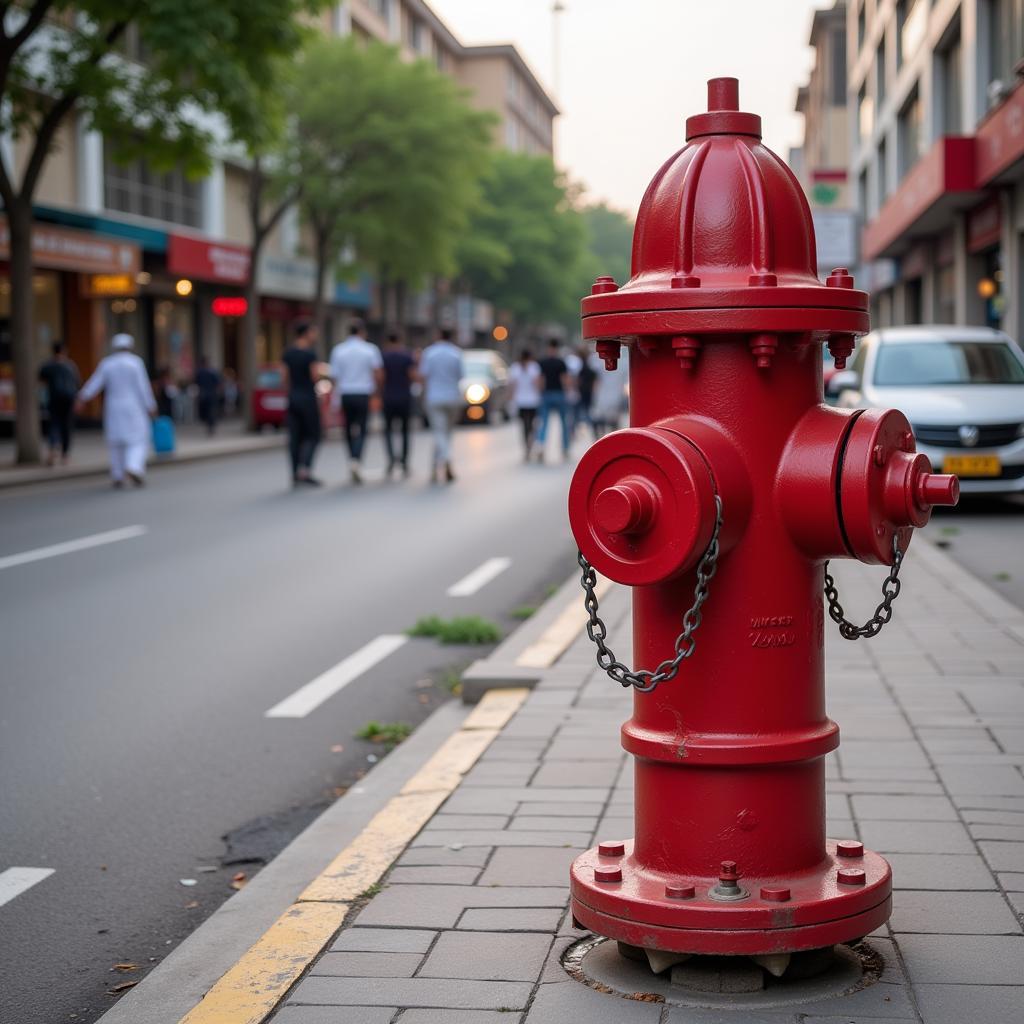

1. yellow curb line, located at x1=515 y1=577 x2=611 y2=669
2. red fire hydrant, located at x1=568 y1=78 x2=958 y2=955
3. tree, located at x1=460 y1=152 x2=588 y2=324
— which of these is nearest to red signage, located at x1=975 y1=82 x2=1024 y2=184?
yellow curb line, located at x1=515 y1=577 x2=611 y2=669

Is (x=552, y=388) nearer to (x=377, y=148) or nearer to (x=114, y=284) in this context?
(x=114, y=284)

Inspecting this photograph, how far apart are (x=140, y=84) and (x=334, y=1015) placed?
2025 centimetres

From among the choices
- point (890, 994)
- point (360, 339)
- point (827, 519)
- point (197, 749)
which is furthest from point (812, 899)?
point (360, 339)

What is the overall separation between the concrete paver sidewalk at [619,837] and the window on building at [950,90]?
25182 mm

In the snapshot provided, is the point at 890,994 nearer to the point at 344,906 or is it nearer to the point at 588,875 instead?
the point at 588,875

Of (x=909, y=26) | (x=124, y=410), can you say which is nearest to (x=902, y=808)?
(x=124, y=410)

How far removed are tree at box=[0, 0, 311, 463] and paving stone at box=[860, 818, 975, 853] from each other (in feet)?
55.5

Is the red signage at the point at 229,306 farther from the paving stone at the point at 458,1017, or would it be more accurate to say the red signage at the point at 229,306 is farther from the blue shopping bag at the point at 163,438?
the paving stone at the point at 458,1017

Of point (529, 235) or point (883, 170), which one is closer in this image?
point (883, 170)

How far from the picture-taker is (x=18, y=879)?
4.38m

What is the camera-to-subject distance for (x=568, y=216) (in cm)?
7544

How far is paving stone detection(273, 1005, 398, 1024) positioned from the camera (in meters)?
2.94

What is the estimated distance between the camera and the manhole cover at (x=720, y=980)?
2996 mm

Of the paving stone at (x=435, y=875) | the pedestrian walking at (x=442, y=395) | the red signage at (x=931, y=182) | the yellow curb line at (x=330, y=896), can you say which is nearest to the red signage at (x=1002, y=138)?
the red signage at (x=931, y=182)
